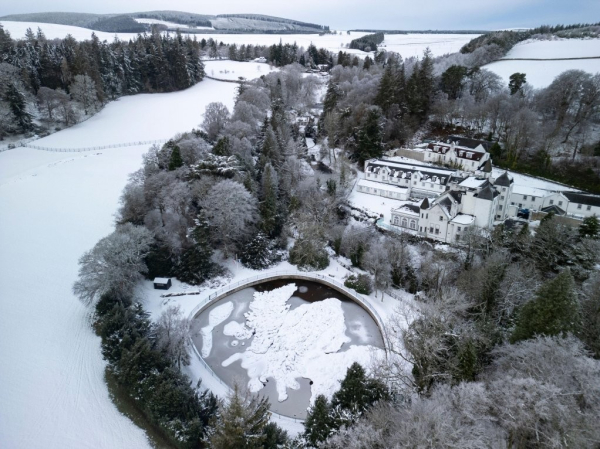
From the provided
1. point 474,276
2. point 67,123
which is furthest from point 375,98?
point 67,123

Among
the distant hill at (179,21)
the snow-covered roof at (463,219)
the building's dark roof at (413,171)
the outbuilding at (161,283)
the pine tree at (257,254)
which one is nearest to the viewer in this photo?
the outbuilding at (161,283)

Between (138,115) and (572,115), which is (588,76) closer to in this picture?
(572,115)

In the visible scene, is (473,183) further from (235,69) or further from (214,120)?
(235,69)

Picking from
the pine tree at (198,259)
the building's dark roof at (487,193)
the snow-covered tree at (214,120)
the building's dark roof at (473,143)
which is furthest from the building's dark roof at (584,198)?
the snow-covered tree at (214,120)

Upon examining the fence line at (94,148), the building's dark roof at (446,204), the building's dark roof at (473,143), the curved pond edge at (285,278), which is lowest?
the curved pond edge at (285,278)

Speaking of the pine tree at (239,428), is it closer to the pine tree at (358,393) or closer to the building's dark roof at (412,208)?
the pine tree at (358,393)

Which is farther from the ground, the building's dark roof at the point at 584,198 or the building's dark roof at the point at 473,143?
the building's dark roof at the point at 473,143
